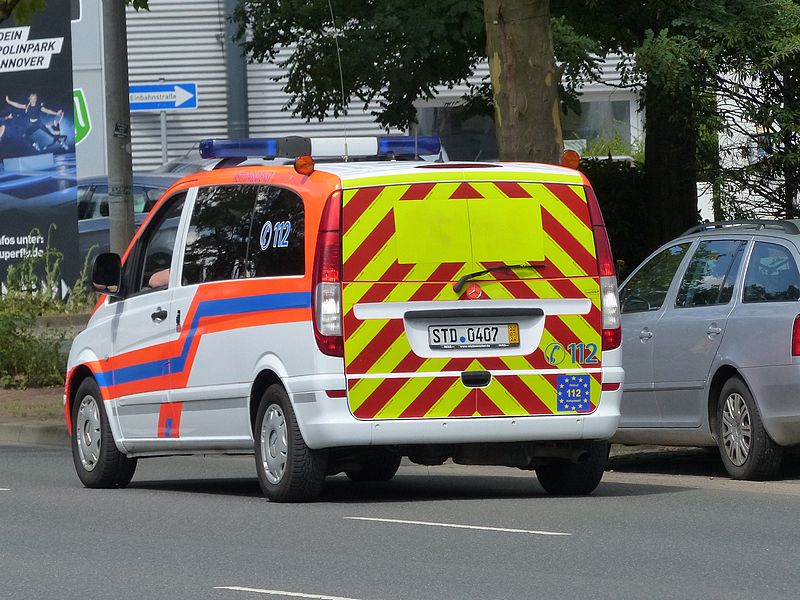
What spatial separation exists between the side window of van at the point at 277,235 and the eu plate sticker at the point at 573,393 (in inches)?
60.2

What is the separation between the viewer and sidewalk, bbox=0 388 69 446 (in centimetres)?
1573

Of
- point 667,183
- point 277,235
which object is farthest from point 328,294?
point 667,183

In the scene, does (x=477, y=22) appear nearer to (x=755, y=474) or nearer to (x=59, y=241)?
(x=755, y=474)

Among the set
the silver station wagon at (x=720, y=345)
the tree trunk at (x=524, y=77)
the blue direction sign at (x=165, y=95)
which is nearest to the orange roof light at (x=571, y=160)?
the silver station wagon at (x=720, y=345)

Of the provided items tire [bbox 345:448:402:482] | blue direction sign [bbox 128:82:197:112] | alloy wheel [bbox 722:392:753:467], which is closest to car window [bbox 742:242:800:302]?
alloy wheel [bbox 722:392:753:467]

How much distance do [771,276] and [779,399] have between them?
838 mm

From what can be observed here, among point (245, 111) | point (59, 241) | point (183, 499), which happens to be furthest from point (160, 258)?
point (245, 111)

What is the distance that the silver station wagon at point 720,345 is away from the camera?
1102 centimetres

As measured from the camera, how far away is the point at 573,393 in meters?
9.88

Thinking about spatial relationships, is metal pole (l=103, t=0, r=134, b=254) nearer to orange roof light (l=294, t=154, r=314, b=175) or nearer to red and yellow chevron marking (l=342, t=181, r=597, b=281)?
orange roof light (l=294, t=154, r=314, b=175)

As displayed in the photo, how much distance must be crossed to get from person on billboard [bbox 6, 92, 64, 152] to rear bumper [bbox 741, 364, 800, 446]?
61.9 feet

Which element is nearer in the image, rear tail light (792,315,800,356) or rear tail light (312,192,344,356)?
rear tail light (312,192,344,356)

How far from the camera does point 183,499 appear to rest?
10711 mm

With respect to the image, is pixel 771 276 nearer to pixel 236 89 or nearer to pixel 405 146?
pixel 405 146
